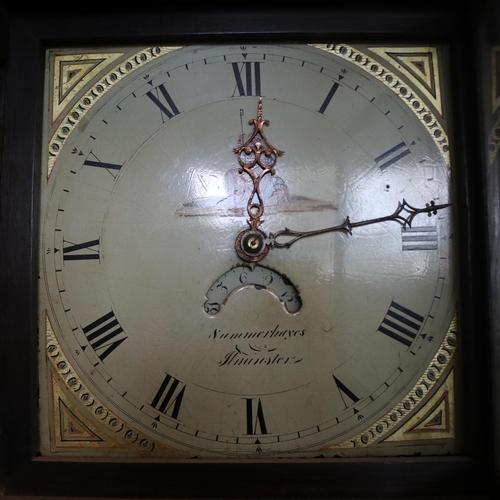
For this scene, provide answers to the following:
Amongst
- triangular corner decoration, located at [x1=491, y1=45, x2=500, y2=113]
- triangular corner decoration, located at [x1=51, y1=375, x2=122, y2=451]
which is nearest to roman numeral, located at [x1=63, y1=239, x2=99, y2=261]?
triangular corner decoration, located at [x1=51, y1=375, x2=122, y2=451]

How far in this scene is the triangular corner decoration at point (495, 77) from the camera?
1.04 metres

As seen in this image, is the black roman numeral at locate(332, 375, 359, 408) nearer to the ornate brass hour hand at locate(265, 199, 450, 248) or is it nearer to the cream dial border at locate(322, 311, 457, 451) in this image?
the cream dial border at locate(322, 311, 457, 451)

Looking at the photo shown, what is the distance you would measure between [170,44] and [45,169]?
431 mm

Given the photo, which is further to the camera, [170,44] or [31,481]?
[170,44]

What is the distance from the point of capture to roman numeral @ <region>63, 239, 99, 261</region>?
44.8 inches

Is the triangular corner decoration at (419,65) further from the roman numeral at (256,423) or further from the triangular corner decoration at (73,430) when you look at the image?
the triangular corner decoration at (73,430)

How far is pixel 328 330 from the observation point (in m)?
1.12

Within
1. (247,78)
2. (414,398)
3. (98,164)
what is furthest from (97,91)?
(414,398)

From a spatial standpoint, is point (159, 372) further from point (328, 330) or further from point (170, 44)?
point (170, 44)

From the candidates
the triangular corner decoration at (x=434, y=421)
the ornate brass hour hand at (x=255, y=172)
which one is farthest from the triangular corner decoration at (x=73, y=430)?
the triangular corner decoration at (x=434, y=421)

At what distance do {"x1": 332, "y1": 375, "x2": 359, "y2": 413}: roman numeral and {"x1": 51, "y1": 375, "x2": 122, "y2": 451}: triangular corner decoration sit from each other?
52 cm

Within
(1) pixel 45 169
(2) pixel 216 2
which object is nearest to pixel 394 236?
(2) pixel 216 2

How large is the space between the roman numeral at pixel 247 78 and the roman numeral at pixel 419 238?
49cm

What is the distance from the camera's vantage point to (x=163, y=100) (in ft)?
3.84
